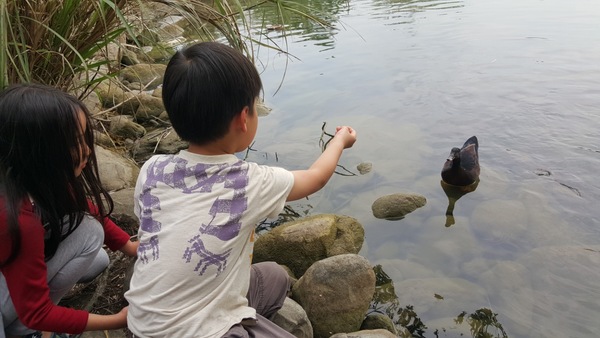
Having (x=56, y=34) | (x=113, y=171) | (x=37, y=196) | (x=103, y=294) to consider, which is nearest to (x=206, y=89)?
(x=37, y=196)

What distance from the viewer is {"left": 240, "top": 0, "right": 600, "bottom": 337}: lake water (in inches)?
134

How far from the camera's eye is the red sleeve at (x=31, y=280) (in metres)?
1.73

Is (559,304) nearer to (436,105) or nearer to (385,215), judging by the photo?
(385,215)

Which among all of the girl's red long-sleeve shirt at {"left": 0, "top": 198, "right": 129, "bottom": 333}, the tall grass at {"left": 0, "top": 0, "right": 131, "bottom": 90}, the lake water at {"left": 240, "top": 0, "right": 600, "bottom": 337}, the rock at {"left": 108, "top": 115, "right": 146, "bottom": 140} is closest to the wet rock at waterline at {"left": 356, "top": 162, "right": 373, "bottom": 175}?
the lake water at {"left": 240, "top": 0, "right": 600, "bottom": 337}

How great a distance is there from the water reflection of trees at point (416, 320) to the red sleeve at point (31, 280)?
6.58ft

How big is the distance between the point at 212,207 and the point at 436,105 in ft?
18.2

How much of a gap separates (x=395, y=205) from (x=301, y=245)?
4.04 ft

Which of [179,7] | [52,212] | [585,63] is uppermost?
[179,7]

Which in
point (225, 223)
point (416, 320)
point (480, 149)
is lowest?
point (480, 149)

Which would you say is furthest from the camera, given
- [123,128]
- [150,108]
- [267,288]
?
[150,108]

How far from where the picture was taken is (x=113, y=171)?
4027mm

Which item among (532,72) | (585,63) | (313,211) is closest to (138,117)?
(313,211)

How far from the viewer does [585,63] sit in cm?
755

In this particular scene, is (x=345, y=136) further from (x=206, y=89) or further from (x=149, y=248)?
(x=149, y=248)
